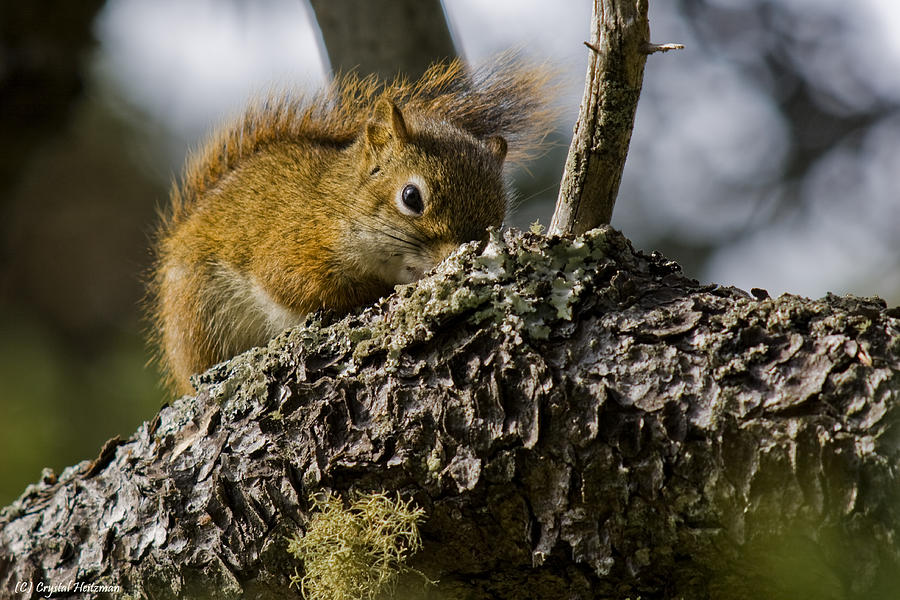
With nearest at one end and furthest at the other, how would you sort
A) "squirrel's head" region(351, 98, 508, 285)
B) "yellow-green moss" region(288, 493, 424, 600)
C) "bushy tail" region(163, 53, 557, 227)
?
"yellow-green moss" region(288, 493, 424, 600) < "squirrel's head" region(351, 98, 508, 285) < "bushy tail" region(163, 53, 557, 227)

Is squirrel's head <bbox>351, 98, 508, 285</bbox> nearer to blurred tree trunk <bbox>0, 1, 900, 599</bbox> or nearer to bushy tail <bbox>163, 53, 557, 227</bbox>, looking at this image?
bushy tail <bbox>163, 53, 557, 227</bbox>

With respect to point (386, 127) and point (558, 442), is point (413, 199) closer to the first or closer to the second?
point (386, 127)

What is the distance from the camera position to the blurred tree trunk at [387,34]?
3033 mm

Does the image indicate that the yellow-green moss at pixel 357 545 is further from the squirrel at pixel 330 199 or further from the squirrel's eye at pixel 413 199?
the squirrel's eye at pixel 413 199

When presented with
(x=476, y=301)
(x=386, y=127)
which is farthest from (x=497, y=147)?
(x=476, y=301)

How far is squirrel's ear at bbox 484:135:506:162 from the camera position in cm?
275

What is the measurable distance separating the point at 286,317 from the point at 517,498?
55.7 inches

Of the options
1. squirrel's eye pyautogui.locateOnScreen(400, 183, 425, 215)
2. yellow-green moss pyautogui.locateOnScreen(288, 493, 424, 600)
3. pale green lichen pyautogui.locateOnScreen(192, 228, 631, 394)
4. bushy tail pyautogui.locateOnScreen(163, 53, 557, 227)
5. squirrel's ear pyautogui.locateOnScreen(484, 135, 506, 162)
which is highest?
bushy tail pyautogui.locateOnScreen(163, 53, 557, 227)

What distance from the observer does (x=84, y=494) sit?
75.5 inches

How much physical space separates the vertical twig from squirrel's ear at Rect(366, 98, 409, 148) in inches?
39.0

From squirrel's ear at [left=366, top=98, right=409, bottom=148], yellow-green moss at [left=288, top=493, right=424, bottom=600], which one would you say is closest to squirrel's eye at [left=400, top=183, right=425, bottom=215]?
squirrel's ear at [left=366, top=98, right=409, bottom=148]

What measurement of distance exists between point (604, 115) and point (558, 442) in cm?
70

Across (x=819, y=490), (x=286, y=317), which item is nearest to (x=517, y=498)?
(x=819, y=490)

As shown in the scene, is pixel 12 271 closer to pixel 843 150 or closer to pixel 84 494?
pixel 84 494
